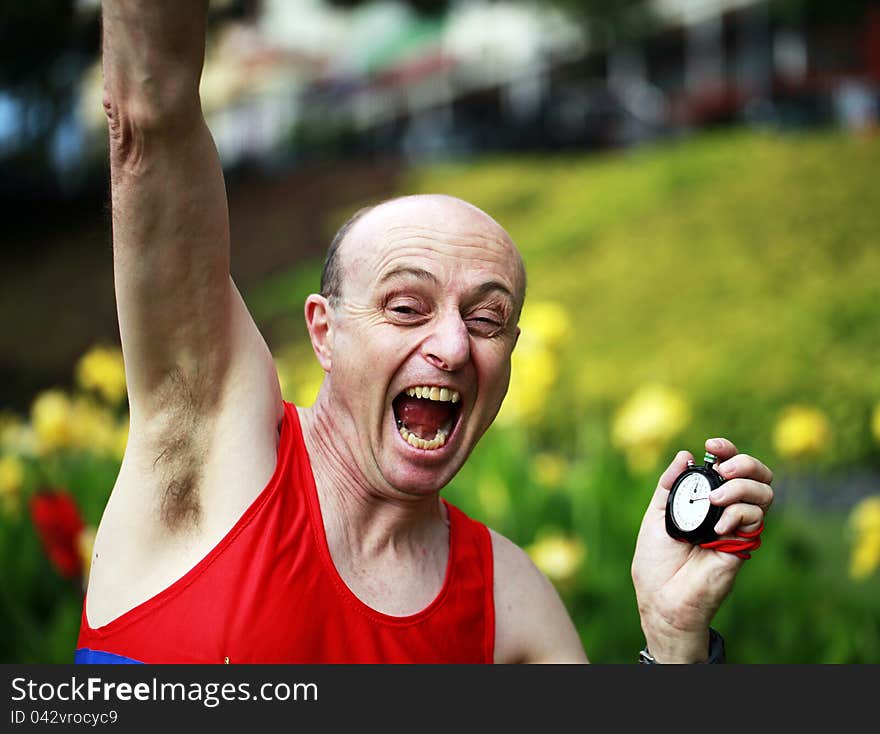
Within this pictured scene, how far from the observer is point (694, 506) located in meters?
1.83

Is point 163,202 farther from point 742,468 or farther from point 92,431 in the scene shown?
Result: point 92,431

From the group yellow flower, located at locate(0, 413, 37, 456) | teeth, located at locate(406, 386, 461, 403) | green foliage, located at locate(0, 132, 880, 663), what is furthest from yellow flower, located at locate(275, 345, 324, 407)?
teeth, located at locate(406, 386, 461, 403)

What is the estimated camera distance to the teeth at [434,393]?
1.83 meters

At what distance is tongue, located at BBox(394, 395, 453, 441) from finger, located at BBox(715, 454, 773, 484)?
0.46m

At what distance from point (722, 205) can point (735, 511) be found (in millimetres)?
9287

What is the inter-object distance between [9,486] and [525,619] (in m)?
2.67

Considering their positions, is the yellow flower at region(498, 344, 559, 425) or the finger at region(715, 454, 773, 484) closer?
the finger at region(715, 454, 773, 484)

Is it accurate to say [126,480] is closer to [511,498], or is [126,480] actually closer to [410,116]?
[511,498]

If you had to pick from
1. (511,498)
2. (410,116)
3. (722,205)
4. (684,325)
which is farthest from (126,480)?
(410,116)

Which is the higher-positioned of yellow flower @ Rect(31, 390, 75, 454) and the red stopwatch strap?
yellow flower @ Rect(31, 390, 75, 454)

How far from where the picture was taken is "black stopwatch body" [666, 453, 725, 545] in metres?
1.81

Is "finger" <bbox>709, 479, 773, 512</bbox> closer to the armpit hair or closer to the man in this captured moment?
the man

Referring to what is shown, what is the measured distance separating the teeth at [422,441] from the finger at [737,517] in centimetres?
46

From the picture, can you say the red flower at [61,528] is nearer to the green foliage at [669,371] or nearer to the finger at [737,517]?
the green foliage at [669,371]
